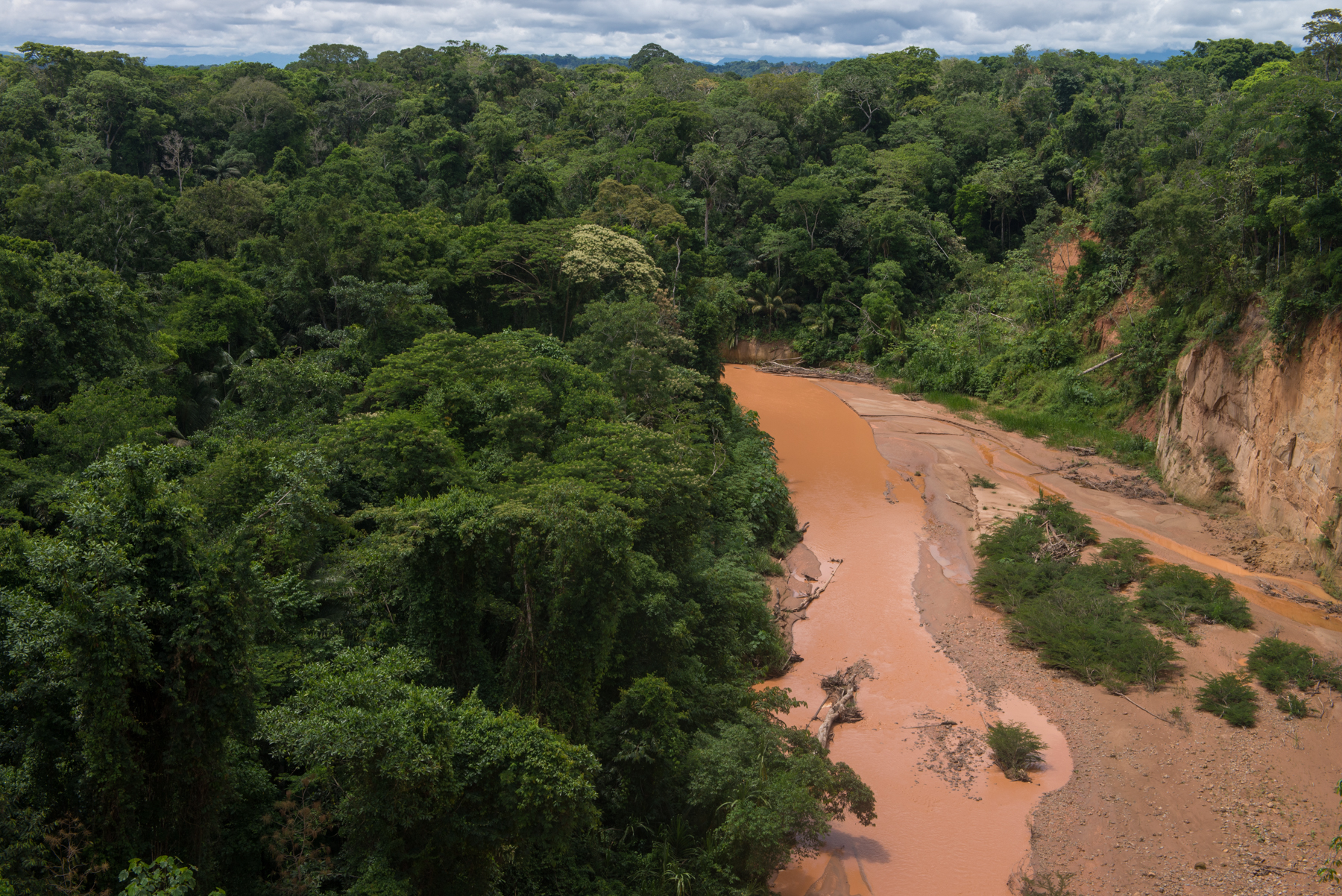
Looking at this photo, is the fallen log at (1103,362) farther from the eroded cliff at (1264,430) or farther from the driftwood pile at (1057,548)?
the driftwood pile at (1057,548)

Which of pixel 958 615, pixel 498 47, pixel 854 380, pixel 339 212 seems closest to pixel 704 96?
pixel 498 47

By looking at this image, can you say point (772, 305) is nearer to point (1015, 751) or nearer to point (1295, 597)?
point (1295, 597)

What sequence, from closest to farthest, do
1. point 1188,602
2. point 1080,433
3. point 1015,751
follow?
point 1015,751 < point 1188,602 < point 1080,433

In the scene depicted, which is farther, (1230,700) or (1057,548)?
(1057,548)

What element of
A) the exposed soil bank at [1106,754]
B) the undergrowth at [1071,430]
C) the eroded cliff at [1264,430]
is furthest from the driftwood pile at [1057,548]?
the undergrowth at [1071,430]

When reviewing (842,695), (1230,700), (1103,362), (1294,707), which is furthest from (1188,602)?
(1103,362)

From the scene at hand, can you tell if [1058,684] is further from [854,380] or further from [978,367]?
[854,380]

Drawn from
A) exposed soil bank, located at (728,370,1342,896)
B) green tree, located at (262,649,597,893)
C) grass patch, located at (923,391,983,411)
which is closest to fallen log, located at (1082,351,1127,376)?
grass patch, located at (923,391,983,411)
